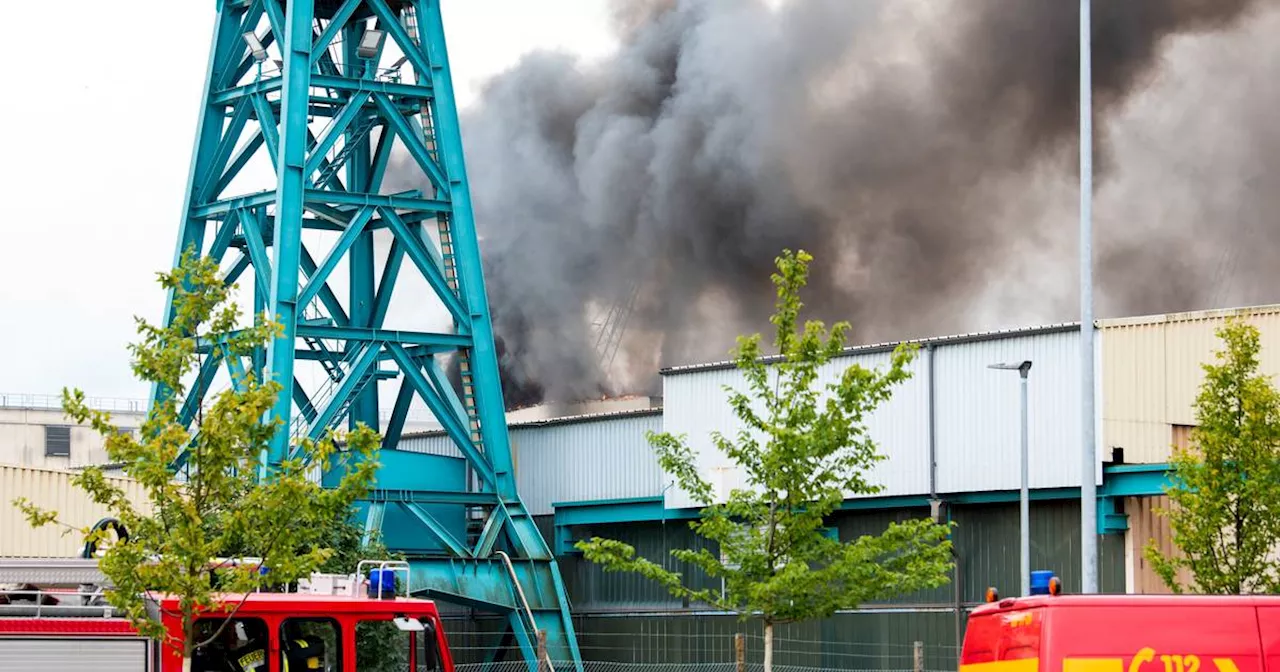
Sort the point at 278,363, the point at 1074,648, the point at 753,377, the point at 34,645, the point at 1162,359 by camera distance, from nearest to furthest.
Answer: the point at 1074,648 → the point at 34,645 → the point at 753,377 → the point at 1162,359 → the point at 278,363

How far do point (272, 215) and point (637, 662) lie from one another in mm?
13404

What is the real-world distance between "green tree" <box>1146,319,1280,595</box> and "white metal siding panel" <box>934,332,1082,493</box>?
9057 mm

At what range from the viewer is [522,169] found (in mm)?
72000

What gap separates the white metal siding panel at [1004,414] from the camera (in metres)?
39.3

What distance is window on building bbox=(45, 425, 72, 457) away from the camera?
106625mm

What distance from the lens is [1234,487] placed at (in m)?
29.1

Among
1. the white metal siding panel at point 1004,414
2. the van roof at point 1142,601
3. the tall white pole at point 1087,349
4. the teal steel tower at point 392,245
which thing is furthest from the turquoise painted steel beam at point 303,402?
the van roof at point 1142,601

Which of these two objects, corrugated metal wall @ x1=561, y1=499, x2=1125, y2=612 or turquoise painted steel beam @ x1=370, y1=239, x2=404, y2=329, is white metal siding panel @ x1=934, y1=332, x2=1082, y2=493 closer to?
corrugated metal wall @ x1=561, y1=499, x2=1125, y2=612

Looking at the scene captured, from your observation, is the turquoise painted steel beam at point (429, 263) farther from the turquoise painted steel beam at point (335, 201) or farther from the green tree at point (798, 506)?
the green tree at point (798, 506)

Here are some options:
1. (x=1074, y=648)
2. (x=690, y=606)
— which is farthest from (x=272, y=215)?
(x=1074, y=648)

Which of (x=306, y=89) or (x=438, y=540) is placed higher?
(x=306, y=89)

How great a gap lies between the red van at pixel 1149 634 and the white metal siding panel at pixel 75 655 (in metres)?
8.55

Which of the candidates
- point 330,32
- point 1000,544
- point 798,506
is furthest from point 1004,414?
point 330,32

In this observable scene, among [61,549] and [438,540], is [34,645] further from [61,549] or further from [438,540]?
[438,540]
